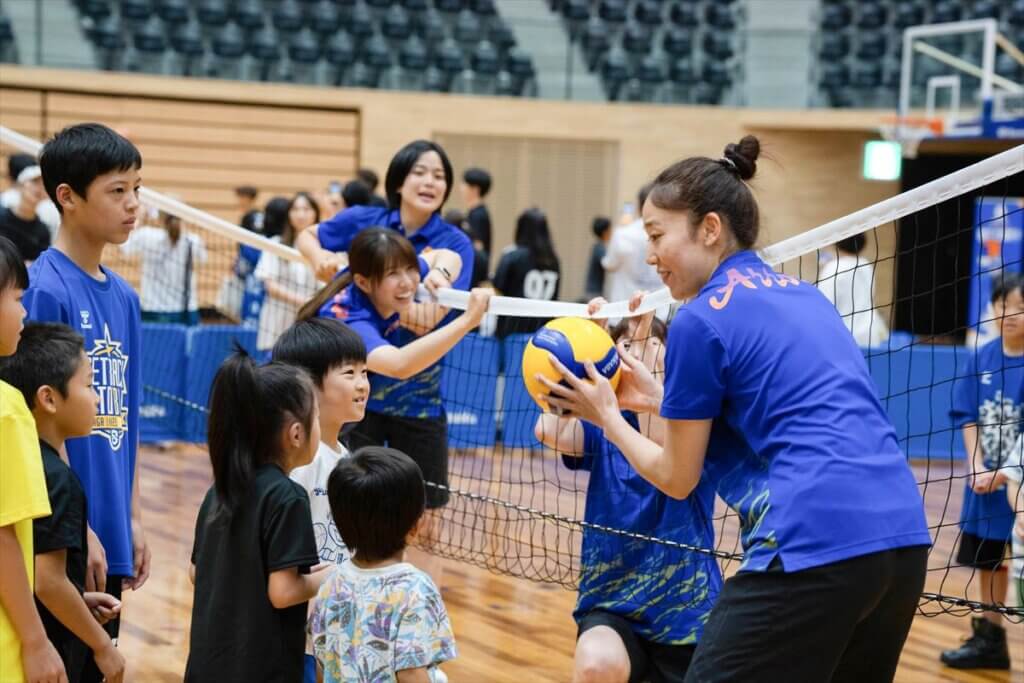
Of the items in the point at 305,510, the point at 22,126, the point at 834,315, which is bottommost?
the point at 305,510

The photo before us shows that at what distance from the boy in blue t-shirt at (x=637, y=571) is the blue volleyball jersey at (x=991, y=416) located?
2152 mm

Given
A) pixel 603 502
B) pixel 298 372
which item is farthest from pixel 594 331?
pixel 298 372

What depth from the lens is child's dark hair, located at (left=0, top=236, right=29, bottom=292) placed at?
8.25 feet

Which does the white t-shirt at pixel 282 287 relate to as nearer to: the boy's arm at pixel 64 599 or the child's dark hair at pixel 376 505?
the boy's arm at pixel 64 599

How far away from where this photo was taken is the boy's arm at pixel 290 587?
2.56 meters

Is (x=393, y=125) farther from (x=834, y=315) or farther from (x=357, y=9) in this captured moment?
(x=834, y=315)

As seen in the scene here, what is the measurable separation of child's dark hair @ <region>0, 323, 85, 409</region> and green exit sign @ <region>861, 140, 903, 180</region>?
40.1 ft

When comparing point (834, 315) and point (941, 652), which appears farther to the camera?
point (941, 652)

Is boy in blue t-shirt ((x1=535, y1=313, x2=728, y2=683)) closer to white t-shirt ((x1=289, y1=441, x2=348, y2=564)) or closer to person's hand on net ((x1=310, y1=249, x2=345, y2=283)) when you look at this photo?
white t-shirt ((x1=289, y1=441, x2=348, y2=564))

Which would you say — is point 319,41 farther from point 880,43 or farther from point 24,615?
point 24,615

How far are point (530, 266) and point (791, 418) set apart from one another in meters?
7.55

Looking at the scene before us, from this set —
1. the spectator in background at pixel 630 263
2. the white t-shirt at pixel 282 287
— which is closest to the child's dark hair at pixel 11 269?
the white t-shirt at pixel 282 287

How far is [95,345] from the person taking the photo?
3109 millimetres

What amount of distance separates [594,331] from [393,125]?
1374 centimetres
